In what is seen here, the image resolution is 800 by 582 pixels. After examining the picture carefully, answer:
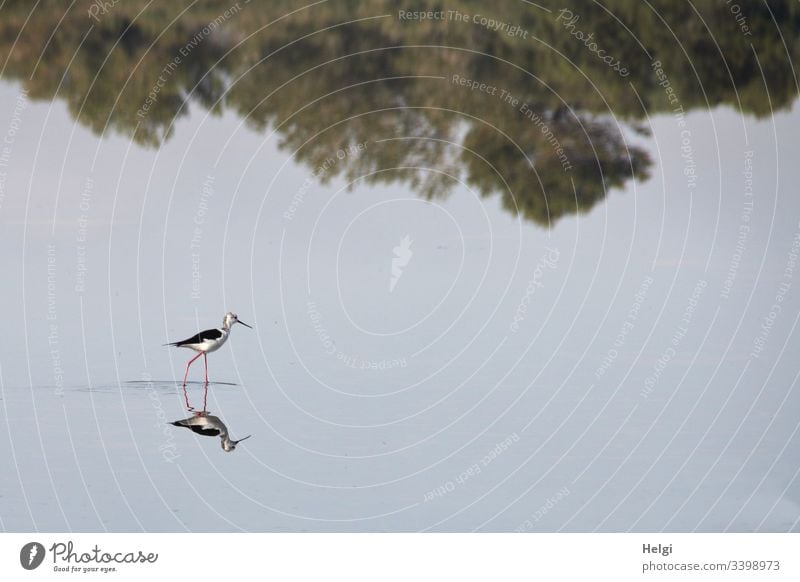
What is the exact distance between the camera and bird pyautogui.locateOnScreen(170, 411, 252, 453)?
25.3ft

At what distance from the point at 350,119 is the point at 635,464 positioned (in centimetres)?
460

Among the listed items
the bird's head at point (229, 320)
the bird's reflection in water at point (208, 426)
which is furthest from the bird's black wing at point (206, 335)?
the bird's reflection in water at point (208, 426)

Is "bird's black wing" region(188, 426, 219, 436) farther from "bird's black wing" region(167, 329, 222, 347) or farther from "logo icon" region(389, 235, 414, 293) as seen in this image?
"logo icon" region(389, 235, 414, 293)

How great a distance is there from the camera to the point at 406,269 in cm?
962

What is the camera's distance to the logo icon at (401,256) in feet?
31.5

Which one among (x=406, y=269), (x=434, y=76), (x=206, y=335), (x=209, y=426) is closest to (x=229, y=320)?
(x=206, y=335)

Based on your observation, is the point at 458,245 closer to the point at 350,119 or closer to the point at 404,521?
the point at 350,119

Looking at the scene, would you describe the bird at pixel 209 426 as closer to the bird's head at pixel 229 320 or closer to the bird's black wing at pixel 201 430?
the bird's black wing at pixel 201 430

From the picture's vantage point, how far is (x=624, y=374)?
28.9 ft

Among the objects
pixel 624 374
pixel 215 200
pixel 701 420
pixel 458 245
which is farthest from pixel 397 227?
pixel 701 420
